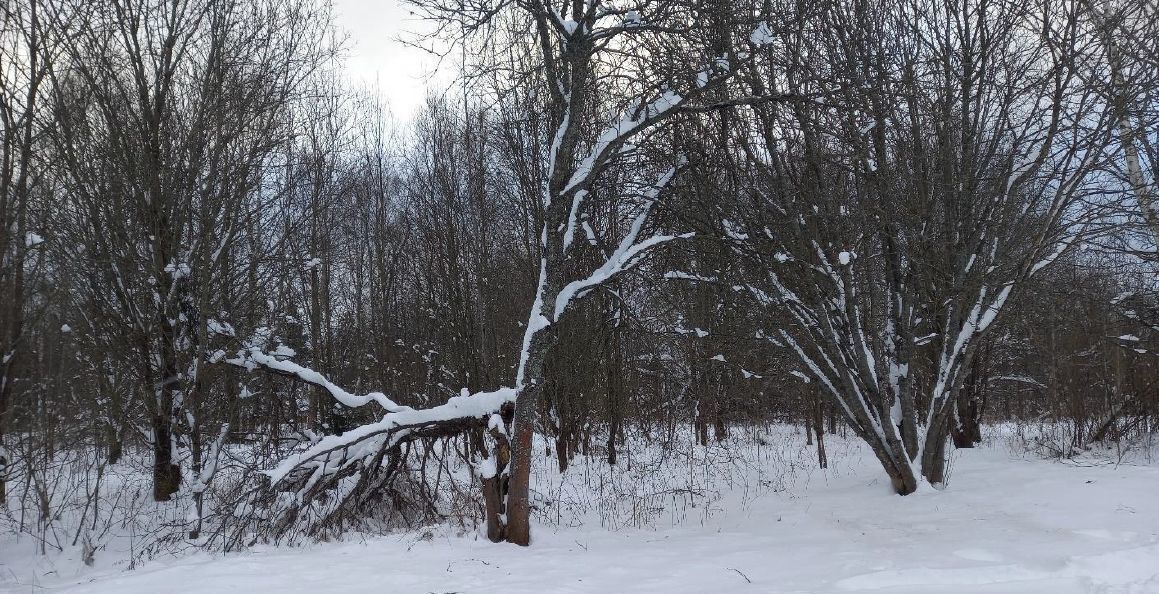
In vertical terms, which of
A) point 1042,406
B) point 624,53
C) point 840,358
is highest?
point 624,53

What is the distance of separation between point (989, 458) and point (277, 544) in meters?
9.92

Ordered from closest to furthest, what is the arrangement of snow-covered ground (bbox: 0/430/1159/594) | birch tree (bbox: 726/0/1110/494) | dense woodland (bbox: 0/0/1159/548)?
snow-covered ground (bbox: 0/430/1159/594) < dense woodland (bbox: 0/0/1159/548) < birch tree (bbox: 726/0/1110/494)

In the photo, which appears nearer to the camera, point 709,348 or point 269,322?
point 269,322

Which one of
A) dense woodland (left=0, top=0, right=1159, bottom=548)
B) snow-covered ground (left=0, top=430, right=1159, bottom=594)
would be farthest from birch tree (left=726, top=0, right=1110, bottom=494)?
snow-covered ground (left=0, top=430, right=1159, bottom=594)

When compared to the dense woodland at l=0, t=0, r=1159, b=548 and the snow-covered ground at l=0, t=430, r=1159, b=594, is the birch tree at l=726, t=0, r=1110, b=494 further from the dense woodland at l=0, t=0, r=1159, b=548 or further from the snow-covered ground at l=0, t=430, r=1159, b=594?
the snow-covered ground at l=0, t=430, r=1159, b=594

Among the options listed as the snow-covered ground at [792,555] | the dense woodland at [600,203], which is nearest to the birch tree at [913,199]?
the dense woodland at [600,203]

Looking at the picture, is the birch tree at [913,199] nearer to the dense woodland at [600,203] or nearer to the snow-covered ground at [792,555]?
the dense woodland at [600,203]

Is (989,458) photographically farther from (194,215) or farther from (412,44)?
(194,215)

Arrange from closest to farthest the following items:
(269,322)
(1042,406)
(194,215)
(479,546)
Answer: (479,546) < (194,215) < (269,322) < (1042,406)

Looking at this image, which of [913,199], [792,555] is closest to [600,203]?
[913,199]

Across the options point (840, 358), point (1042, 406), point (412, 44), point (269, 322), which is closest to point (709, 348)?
point (840, 358)

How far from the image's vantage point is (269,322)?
459 inches

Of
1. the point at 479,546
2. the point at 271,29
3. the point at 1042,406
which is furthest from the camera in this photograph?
the point at 1042,406

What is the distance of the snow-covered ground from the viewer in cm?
433
